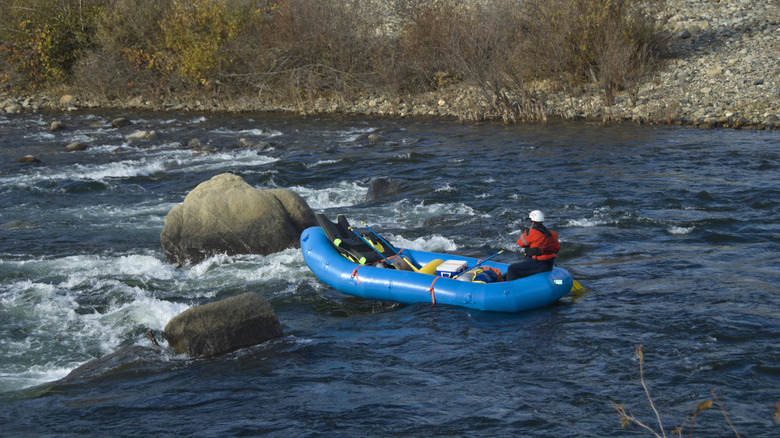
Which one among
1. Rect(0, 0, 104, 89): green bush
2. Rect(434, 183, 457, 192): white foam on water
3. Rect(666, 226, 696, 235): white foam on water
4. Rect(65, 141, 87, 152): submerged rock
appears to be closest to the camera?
Rect(666, 226, 696, 235): white foam on water

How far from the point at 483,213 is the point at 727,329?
198 inches

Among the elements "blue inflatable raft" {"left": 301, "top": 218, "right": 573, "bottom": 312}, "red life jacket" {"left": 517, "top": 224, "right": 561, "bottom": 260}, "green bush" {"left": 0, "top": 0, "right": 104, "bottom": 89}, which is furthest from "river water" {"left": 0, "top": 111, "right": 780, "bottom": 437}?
"green bush" {"left": 0, "top": 0, "right": 104, "bottom": 89}

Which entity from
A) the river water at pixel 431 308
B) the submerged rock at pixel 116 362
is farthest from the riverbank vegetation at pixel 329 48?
the submerged rock at pixel 116 362

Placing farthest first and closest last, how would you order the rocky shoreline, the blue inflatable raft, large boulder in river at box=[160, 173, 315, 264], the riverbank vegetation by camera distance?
the riverbank vegetation < the rocky shoreline < large boulder in river at box=[160, 173, 315, 264] < the blue inflatable raft

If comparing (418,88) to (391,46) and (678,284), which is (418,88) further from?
(678,284)

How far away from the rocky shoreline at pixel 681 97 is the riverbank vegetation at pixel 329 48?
1.21 feet

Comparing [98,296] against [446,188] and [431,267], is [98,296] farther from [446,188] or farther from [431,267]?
[446,188]

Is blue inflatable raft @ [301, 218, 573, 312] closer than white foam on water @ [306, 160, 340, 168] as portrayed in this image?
Yes

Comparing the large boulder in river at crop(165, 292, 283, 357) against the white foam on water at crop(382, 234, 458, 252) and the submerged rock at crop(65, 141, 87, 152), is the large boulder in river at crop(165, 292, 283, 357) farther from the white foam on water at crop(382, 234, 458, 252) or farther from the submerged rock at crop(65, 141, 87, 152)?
the submerged rock at crop(65, 141, 87, 152)

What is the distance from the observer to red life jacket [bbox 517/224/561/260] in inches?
298

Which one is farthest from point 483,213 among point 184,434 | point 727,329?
point 184,434

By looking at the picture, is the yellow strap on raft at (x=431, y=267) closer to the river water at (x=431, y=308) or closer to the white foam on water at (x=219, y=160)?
the river water at (x=431, y=308)

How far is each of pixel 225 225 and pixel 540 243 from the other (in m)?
4.17

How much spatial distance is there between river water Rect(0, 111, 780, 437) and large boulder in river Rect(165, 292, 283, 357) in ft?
0.48
